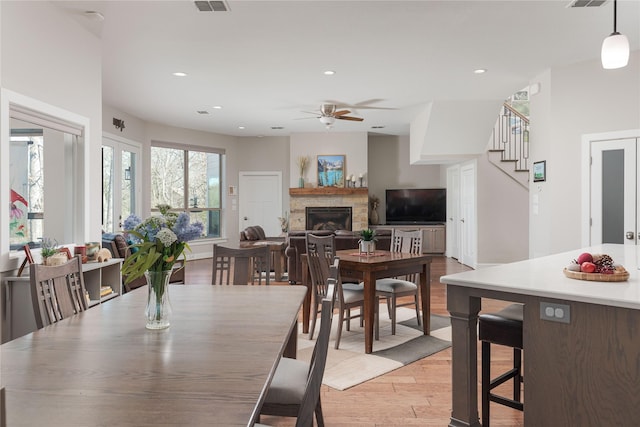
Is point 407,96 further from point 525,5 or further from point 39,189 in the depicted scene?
point 39,189

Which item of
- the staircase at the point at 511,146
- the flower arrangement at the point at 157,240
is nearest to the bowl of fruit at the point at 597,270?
the flower arrangement at the point at 157,240

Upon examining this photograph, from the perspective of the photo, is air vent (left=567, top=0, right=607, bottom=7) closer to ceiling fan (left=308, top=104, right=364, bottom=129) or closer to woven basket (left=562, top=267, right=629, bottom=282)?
woven basket (left=562, top=267, right=629, bottom=282)

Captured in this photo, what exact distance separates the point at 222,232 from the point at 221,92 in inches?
177

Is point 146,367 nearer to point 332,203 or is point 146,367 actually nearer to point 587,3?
point 587,3

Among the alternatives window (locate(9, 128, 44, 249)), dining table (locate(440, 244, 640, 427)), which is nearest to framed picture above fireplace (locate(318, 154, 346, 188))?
window (locate(9, 128, 44, 249))

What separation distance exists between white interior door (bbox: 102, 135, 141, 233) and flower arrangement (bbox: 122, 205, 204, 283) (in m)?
6.31

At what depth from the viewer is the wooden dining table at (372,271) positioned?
11.7 ft

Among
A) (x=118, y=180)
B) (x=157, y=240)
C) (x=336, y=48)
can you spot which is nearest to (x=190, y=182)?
(x=118, y=180)

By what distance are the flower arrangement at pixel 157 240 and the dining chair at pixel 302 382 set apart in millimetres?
593

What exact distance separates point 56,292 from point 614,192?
17.6ft

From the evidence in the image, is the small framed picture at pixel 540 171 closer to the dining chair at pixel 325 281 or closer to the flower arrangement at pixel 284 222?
the dining chair at pixel 325 281

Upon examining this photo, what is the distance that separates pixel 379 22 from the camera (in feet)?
13.1

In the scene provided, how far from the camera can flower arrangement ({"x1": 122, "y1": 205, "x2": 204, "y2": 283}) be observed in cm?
165

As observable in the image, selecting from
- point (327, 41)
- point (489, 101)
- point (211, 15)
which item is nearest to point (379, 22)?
point (327, 41)
